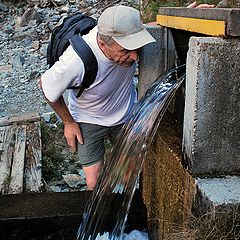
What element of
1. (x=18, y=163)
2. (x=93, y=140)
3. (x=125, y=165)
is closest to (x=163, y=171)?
(x=125, y=165)

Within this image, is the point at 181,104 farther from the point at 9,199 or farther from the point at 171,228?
the point at 9,199

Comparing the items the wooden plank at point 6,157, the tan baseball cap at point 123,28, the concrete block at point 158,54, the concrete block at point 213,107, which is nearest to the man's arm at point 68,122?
the tan baseball cap at point 123,28

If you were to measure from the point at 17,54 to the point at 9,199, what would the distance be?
7319 millimetres

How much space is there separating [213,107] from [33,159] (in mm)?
3227

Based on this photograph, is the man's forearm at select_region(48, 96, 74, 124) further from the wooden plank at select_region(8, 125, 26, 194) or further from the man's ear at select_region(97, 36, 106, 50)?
the wooden plank at select_region(8, 125, 26, 194)

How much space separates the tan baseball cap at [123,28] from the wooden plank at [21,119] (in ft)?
12.2

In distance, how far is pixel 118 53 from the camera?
3.17 metres

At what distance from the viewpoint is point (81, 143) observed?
3750 mm

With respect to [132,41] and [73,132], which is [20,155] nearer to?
[73,132]

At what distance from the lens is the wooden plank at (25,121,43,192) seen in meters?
4.93

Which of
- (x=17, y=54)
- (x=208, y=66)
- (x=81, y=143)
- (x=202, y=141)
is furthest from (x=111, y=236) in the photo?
(x=17, y=54)

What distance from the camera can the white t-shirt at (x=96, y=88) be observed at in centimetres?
315

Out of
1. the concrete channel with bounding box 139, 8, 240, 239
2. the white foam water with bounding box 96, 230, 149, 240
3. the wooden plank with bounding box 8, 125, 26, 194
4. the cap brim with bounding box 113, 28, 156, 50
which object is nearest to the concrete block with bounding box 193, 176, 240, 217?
the concrete channel with bounding box 139, 8, 240, 239

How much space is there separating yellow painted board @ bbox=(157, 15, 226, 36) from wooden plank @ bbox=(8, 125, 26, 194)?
209 cm
